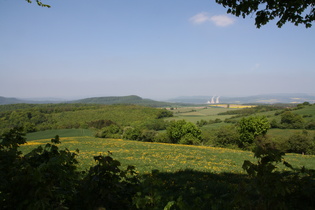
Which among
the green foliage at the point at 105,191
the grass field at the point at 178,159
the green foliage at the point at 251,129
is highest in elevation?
the green foliage at the point at 105,191

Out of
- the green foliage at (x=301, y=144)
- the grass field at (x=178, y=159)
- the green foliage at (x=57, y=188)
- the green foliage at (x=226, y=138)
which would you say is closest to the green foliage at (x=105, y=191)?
the green foliage at (x=57, y=188)

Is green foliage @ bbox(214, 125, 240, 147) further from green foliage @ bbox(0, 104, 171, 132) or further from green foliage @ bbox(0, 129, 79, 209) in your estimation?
green foliage @ bbox(0, 129, 79, 209)

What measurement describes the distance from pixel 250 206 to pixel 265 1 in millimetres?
7032

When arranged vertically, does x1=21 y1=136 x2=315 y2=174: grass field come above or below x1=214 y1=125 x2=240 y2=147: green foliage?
above

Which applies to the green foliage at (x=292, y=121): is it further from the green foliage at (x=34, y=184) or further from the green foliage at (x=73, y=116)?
the green foliage at (x=34, y=184)

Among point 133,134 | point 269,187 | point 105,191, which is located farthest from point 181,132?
point 105,191

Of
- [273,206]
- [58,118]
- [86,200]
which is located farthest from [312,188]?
[58,118]

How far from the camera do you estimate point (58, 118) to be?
365 feet

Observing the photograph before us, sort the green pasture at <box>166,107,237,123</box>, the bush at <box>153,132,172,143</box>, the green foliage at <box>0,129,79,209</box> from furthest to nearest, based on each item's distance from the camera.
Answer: the green pasture at <box>166,107,237,123</box>, the bush at <box>153,132,172,143</box>, the green foliage at <box>0,129,79,209</box>

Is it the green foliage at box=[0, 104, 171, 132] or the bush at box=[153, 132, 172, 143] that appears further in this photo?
the green foliage at box=[0, 104, 171, 132]

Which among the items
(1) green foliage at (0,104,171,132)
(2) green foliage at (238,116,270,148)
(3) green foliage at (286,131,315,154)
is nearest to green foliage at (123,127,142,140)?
(2) green foliage at (238,116,270,148)

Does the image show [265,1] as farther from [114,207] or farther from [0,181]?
[0,181]

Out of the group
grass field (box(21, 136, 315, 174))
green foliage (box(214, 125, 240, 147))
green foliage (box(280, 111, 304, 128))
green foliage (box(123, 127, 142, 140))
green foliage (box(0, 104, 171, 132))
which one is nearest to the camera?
grass field (box(21, 136, 315, 174))

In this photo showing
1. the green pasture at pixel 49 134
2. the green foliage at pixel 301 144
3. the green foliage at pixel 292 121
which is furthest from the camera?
the green foliage at pixel 292 121
